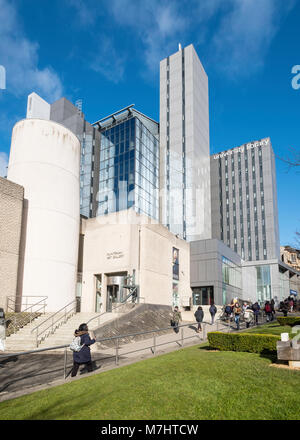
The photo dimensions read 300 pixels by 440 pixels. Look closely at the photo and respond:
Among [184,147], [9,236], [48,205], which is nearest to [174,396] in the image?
[9,236]

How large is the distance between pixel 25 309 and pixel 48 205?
7.96 metres

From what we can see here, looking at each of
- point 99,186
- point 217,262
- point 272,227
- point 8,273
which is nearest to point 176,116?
point 99,186

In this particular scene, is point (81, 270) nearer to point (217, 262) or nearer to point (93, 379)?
point (217, 262)

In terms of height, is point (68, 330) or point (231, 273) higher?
point (231, 273)

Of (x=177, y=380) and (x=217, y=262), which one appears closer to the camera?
(x=177, y=380)

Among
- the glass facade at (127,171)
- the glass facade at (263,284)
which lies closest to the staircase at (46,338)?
the glass facade at (127,171)

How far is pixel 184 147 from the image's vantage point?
246 feet

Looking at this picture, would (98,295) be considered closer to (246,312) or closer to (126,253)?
(126,253)

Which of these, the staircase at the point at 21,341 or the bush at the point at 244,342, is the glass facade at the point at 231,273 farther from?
the bush at the point at 244,342

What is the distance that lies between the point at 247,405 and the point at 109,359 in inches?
319

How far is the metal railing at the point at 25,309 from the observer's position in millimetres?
20428

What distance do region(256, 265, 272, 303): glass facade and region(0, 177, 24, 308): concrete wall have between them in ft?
173

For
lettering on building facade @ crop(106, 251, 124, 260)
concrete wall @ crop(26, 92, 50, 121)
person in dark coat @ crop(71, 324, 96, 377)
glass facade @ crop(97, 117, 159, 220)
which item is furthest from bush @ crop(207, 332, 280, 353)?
concrete wall @ crop(26, 92, 50, 121)

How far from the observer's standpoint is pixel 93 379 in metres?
9.29
